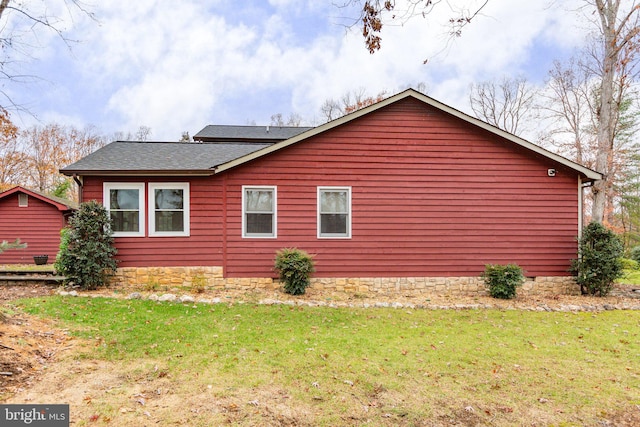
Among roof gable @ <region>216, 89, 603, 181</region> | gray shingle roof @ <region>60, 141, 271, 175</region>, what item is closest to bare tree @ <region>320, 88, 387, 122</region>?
gray shingle roof @ <region>60, 141, 271, 175</region>

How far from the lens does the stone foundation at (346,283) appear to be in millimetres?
8617

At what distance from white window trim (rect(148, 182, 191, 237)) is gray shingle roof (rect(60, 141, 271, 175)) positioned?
437 millimetres

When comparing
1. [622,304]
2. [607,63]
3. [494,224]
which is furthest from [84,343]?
[607,63]

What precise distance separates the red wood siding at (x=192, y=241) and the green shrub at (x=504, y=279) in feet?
22.8

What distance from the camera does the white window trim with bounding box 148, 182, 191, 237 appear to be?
8656mm

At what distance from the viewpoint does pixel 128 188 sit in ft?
28.4

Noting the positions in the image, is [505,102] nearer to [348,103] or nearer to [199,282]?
[348,103]

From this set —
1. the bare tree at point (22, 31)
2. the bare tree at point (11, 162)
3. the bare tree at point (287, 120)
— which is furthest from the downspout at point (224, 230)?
the bare tree at point (287, 120)

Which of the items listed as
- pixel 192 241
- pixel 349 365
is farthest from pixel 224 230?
pixel 349 365

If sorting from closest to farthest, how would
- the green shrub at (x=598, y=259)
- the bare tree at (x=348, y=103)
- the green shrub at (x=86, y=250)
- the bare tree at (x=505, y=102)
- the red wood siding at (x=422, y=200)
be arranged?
the green shrub at (x=86, y=250), the green shrub at (x=598, y=259), the red wood siding at (x=422, y=200), the bare tree at (x=505, y=102), the bare tree at (x=348, y=103)

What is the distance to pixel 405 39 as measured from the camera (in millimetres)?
4691

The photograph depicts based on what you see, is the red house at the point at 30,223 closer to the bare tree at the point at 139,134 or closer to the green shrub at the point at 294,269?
the green shrub at the point at 294,269

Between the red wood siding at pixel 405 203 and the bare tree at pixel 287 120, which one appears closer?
the red wood siding at pixel 405 203

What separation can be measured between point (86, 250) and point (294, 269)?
4.99 m
